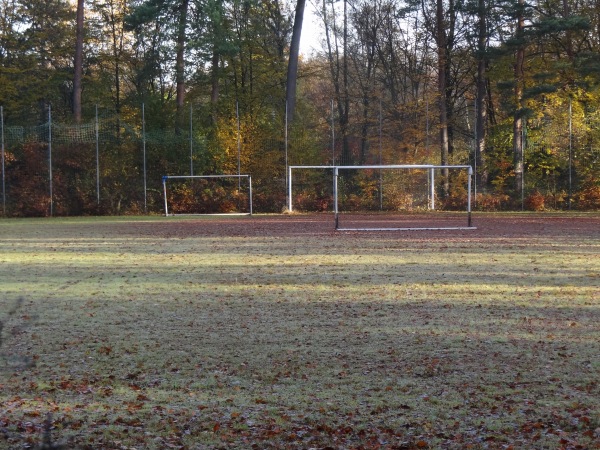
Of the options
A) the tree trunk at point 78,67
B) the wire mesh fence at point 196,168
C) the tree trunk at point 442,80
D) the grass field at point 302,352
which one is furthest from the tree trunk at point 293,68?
the grass field at point 302,352

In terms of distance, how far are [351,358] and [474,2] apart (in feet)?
111

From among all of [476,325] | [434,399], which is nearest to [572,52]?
[476,325]

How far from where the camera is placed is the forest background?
33812 millimetres

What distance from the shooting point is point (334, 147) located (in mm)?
36031

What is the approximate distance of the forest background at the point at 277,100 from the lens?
33812mm

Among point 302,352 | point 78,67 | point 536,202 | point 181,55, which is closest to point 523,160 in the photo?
point 536,202

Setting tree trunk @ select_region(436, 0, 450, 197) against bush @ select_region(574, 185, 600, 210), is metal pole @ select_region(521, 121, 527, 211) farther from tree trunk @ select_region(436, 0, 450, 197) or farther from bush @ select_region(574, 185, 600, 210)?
tree trunk @ select_region(436, 0, 450, 197)

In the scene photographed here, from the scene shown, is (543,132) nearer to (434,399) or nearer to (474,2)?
(474,2)

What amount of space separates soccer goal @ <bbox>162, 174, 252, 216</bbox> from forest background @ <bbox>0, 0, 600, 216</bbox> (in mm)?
408

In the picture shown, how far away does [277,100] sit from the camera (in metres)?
41.2

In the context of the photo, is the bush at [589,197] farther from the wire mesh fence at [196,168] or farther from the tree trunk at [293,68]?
the tree trunk at [293,68]

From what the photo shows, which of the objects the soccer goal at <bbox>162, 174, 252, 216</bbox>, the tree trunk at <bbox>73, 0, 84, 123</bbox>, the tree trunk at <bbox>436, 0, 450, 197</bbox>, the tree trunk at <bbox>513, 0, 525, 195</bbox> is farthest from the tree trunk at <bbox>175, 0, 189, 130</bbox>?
the tree trunk at <bbox>513, 0, 525, 195</bbox>

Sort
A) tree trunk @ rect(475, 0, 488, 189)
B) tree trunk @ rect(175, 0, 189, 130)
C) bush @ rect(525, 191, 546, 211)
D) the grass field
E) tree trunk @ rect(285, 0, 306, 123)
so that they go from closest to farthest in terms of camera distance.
A: 1. the grass field
2. bush @ rect(525, 191, 546, 211)
3. tree trunk @ rect(475, 0, 488, 189)
4. tree trunk @ rect(175, 0, 189, 130)
5. tree trunk @ rect(285, 0, 306, 123)

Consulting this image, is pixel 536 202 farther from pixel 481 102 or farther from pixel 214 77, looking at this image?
pixel 214 77
